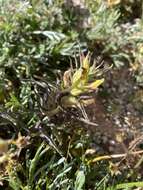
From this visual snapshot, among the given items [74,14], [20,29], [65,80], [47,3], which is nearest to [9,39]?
[20,29]

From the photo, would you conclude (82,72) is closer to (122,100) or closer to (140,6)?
(122,100)

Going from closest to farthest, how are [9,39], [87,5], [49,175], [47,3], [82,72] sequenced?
[82,72], [49,175], [9,39], [47,3], [87,5]

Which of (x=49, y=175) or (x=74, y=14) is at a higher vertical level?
(x=74, y=14)

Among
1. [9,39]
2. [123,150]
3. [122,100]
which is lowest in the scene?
[123,150]

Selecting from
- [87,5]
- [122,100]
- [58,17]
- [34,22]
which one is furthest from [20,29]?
[122,100]

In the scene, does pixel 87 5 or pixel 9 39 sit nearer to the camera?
pixel 9 39

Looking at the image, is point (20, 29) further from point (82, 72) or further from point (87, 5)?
point (82, 72)

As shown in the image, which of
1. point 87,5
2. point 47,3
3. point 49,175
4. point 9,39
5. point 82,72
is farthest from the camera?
point 87,5
